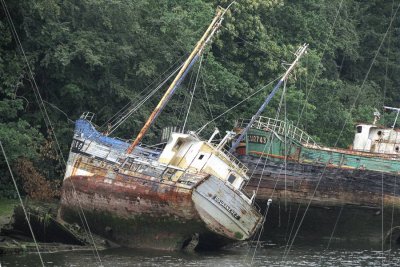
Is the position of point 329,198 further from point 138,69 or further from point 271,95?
point 138,69

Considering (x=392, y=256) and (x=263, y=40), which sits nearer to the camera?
(x=392, y=256)

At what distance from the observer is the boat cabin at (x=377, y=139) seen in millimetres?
45750

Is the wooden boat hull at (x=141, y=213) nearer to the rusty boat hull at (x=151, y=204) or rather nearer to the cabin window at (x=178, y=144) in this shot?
the rusty boat hull at (x=151, y=204)

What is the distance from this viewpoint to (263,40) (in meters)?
54.9

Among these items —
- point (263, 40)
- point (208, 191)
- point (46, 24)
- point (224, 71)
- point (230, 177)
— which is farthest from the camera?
point (263, 40)

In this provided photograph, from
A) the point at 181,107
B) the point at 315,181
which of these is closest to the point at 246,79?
the point at 181,107

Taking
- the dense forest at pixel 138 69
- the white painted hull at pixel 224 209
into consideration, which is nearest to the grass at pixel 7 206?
the dense forest at pixel 138 69

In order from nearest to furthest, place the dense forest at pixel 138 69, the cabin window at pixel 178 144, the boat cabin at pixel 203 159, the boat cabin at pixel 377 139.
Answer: the boat cabin at pixel 203 159, the cabin window at pixel 178 144, the dense forest at pixel 138 69, the boat cabin at pixel 377 139

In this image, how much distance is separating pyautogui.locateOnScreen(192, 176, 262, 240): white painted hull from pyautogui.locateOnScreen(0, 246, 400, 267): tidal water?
1.08 meters

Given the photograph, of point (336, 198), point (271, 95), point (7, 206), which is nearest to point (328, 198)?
point (336, 198)

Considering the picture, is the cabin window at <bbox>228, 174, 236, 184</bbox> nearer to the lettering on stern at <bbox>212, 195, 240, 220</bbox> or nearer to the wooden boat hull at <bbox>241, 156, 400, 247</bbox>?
the lettering on stern at <bbox>212, 195, 240, 220</bbox>

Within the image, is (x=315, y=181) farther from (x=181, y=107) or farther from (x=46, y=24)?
(x=46, y=24)

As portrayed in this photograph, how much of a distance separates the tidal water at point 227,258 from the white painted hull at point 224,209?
1.08 meters

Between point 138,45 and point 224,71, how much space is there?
7.28 m
